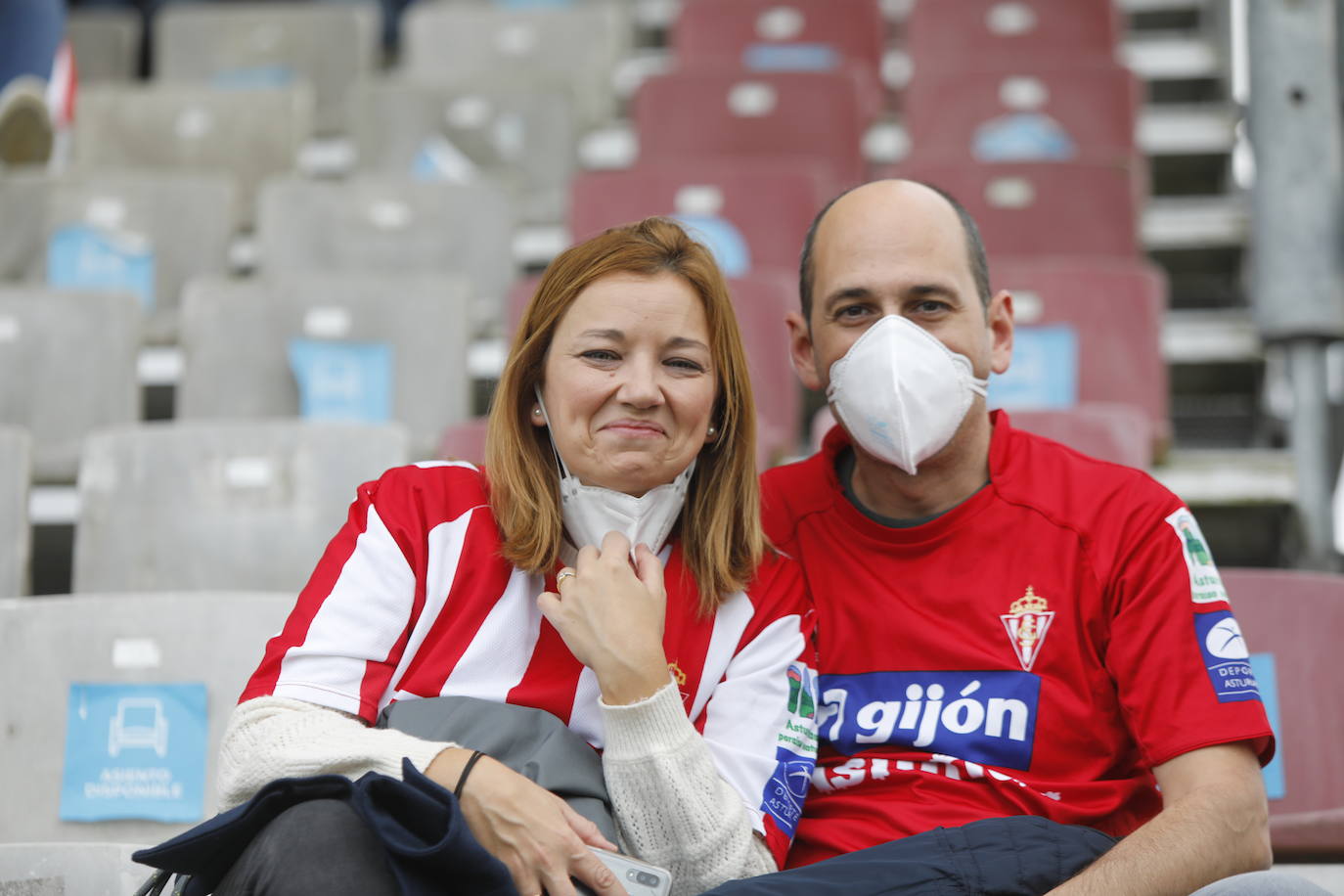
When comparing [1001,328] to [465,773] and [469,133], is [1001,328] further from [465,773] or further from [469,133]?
[469,133]

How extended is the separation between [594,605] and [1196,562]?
0.63 meters

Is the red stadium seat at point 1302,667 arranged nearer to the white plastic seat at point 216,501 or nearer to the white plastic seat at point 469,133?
the white plastic seat at point 216,501

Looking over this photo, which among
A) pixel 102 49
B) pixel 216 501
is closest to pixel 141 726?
pixel 216 501

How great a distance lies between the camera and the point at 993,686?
1.45 meters

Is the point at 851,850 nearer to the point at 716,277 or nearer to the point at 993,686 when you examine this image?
the point at 993,686

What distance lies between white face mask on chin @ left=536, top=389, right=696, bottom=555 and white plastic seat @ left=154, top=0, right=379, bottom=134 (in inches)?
133

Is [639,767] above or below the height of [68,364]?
below

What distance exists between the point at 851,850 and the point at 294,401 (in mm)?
1809

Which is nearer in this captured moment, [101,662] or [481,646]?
[481,646]

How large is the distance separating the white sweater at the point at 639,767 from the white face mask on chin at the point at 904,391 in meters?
0.40

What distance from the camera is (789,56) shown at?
4.43m

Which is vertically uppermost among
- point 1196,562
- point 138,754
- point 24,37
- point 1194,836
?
point 24,37

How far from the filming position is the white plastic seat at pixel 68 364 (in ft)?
9.12

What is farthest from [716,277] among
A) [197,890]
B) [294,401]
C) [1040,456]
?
[294,401]
